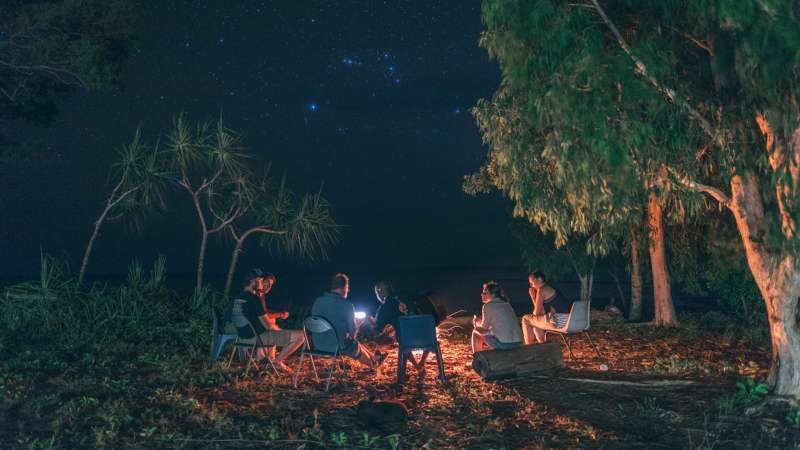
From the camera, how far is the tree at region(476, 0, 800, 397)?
6.03 meters

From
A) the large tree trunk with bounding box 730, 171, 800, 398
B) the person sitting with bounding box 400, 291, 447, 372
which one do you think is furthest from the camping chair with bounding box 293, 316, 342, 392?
the large tree trunk with bounding box 730, 171, 800, 398

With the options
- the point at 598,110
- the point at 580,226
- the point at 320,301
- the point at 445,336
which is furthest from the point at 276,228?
the point at 598,110

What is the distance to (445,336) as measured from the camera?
12.3 meters

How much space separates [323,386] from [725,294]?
10839 mm

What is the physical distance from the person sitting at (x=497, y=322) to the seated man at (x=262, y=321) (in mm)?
2354

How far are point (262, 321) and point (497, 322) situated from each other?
2958 millimetres

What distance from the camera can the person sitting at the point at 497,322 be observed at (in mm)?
8695

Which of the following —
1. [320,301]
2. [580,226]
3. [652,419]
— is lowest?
[652,419]

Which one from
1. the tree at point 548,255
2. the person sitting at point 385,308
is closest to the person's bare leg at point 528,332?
the person sitting at point 385,308

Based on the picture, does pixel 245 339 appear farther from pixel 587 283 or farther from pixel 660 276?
pixel 587 283

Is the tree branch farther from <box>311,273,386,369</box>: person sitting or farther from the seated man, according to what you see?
the seated man

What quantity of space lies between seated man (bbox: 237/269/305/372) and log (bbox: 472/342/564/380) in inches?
90.7

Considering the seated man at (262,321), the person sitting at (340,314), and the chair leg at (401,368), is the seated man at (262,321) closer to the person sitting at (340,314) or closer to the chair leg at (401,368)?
the person sitting at (340,314)

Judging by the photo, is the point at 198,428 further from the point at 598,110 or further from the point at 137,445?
the point at 598,110
